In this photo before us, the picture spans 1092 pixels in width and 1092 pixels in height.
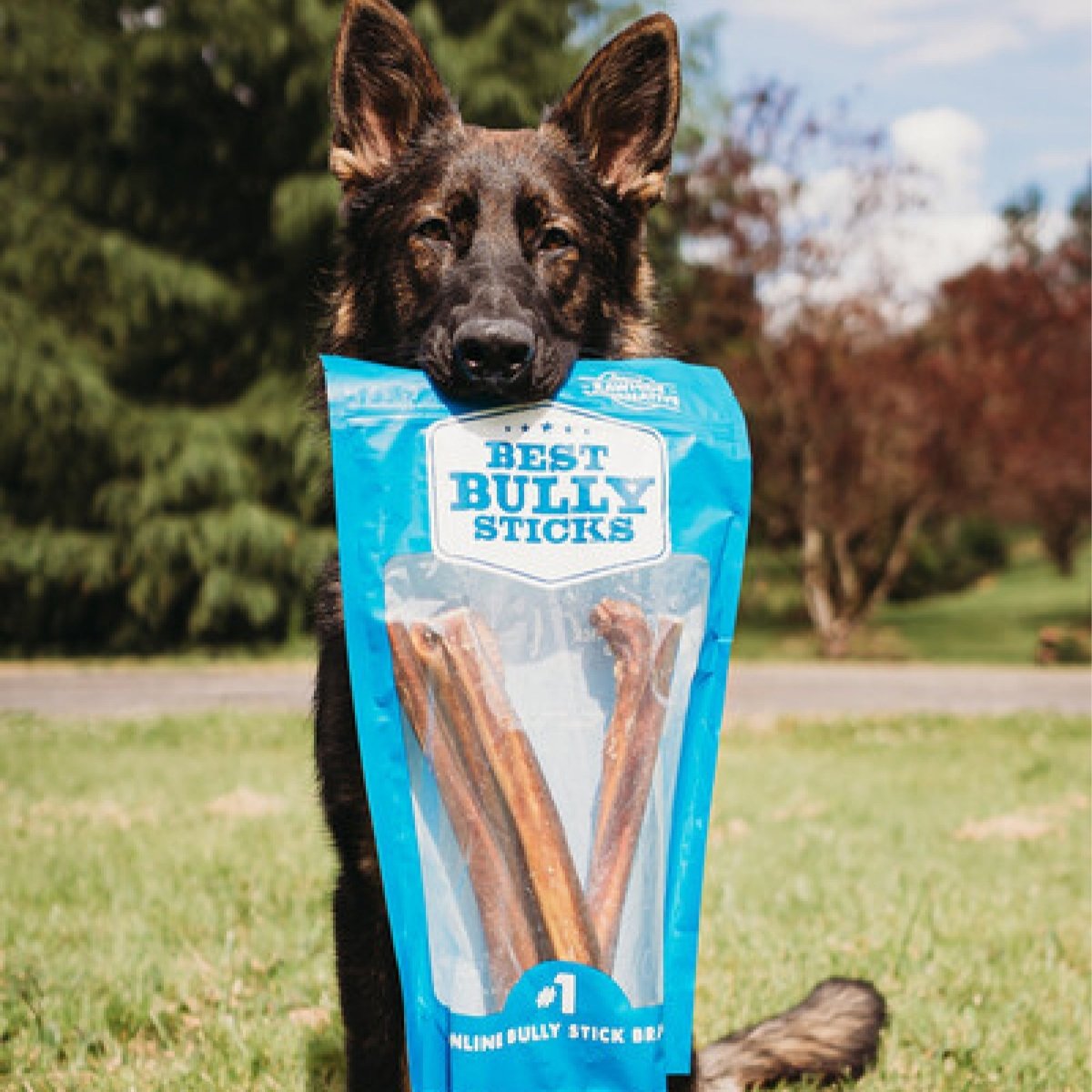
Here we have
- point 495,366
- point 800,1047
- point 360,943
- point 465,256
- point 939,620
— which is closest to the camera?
point 495,366

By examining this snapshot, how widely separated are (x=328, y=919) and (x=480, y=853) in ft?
7.86

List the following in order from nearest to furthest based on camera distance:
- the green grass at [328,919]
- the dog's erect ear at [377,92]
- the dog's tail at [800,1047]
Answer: the dog's erect ear at [377,92]
the dog's tail at [800,1047]
the green grass at [328,919]

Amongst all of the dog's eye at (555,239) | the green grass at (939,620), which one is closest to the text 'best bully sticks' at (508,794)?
the dog's eye at (555,239)

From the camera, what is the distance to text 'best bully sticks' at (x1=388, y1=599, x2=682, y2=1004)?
7.02 ft

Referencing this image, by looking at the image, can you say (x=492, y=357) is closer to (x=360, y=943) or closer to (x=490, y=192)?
(x=490, y=192)

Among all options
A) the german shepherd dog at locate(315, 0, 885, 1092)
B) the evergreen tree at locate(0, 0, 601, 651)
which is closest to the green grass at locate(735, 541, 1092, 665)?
the evergreen tree at locate(0, 0, 601, 651)

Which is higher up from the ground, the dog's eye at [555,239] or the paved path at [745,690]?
the dog's eye at [555,239]

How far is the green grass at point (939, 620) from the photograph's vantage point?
810 inches

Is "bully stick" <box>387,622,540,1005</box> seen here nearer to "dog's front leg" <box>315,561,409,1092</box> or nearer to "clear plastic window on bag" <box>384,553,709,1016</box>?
"clear plastic window on bag" <box>384,553,709,1016</box>

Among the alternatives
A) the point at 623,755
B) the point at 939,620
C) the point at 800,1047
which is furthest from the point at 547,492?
the point at 939,620

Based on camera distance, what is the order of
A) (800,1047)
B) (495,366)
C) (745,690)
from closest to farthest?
(495,366) < (800,1047) < (745,690)

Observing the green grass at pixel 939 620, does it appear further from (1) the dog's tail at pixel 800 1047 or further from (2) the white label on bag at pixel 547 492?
(2) the white label on bag at pixel 547 492

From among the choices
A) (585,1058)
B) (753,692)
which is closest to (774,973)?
(585,1058)

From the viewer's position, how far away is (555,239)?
2893 millimetres
